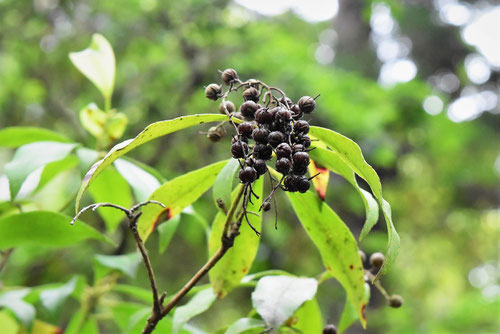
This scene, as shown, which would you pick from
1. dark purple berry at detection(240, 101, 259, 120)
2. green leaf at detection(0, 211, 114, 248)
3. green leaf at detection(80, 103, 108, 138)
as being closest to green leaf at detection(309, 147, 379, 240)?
dark purple berry at detection(240, 101, 259, 120)

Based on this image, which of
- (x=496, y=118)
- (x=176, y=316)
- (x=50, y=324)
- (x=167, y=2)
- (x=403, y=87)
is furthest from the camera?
(x=496, y=118)

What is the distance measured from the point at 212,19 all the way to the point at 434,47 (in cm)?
319

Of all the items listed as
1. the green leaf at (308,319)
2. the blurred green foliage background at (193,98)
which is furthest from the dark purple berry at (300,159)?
the blurred green foliage background at (193,98)

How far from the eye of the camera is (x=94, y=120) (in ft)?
3.28

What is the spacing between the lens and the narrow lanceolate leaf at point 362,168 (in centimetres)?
57

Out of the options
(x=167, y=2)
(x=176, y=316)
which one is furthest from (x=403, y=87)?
(x=176, y=316)

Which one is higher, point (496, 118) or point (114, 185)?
point (114, 185)

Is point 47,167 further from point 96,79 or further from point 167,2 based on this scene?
point 167,2

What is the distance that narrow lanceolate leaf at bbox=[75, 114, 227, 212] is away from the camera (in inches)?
21.9

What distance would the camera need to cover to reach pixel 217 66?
9.46 feet

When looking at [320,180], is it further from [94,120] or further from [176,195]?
[94,120]

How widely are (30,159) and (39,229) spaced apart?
0.37 feet

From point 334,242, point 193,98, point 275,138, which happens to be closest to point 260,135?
point 275,138

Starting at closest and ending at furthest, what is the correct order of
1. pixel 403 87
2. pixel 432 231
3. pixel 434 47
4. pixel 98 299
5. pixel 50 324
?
pixel 50 324
pixel 98 299
pixel 403 87
pixel 434 47
pixel 432 231
